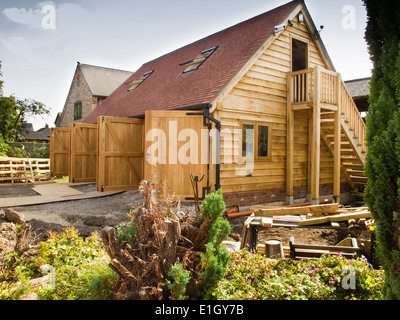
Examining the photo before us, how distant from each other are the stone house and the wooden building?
15.2m

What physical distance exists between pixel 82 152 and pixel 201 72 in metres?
6.14

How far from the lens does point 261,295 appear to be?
3324 mm

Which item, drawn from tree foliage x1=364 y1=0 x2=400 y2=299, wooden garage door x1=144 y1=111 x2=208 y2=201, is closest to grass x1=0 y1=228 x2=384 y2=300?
tree foliage x1=364 y1=0 x2=400 y2=299

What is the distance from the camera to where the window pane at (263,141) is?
32.0 feet

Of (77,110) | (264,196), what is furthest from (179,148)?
(77,110)

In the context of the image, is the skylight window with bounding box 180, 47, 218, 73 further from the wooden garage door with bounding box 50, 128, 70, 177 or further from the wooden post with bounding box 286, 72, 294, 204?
the wooden garage door with bounding box 50, 128, 70, 177

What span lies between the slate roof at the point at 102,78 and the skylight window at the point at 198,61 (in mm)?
15604

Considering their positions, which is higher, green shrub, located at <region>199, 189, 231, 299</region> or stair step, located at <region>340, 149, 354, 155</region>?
stair step, located at <region>340, 149, 354, 155</region>

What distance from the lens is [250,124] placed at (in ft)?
31.0

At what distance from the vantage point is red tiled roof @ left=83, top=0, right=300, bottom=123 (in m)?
9.32

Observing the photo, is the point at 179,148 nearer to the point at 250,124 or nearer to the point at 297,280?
the point at 250,124

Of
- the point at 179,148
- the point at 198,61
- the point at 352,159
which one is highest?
the point at 198,61
